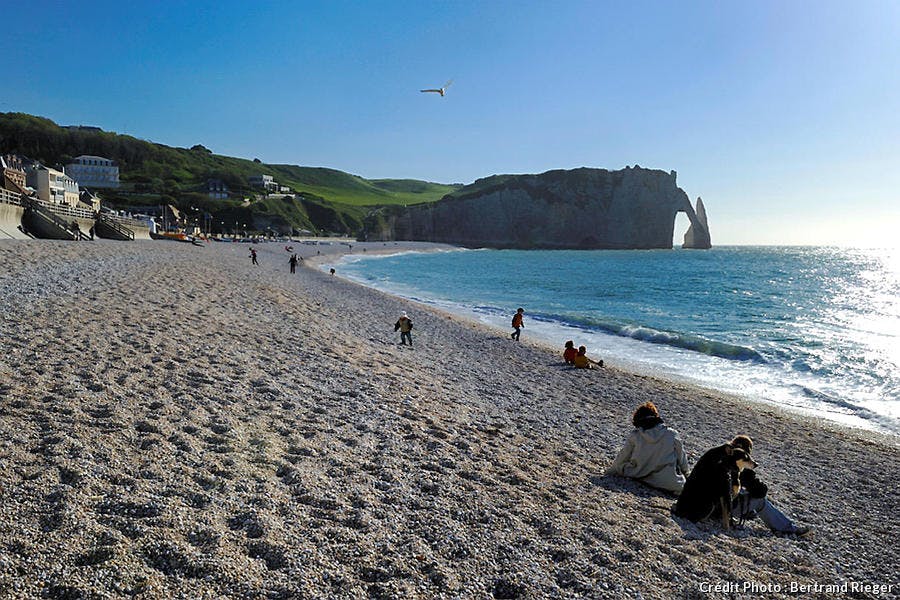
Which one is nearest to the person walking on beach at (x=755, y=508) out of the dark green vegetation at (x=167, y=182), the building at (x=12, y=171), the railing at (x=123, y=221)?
the railing at (x=123, y=221)

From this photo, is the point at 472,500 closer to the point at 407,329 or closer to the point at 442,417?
the point at 442,417

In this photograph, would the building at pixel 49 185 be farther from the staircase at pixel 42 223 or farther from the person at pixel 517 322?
the person at pixel 517 322

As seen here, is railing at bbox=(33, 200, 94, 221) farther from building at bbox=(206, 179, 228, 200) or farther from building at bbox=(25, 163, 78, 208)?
building at bbox=(206, 179, 228, 200)

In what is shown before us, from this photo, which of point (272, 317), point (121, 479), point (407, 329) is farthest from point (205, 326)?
point (121, 479)

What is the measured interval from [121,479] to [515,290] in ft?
126

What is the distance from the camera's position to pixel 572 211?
13362cm

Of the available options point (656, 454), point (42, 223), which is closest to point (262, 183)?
point (42, 223)

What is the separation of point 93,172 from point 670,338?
5179 inches

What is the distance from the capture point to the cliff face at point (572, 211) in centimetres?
13025

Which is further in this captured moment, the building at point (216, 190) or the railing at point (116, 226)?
the building at point (216, 190)

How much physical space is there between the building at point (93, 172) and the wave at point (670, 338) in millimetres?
122356

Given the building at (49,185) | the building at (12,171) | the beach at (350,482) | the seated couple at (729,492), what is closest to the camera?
the beach at (350,482)

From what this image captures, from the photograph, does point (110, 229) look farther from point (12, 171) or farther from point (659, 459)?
point (659, 459)

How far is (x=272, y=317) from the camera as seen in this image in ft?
49.6
